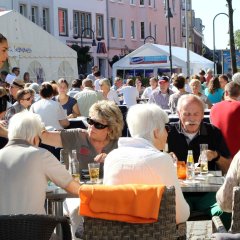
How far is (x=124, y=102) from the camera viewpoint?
24.3m

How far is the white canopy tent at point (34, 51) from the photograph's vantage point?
25203mm

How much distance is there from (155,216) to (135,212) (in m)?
0.13

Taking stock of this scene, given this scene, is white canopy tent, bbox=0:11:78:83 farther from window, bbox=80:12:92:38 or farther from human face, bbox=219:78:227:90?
window, bbox=80:12:92:38

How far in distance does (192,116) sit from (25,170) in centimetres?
281

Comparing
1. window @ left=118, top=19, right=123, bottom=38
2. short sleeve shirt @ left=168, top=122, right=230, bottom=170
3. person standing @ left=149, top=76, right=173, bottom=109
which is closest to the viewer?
short sleeve shirt @ left=168, top=122, right=230, bottom=170

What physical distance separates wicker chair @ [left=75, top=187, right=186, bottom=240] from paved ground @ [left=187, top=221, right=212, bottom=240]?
3.72 m

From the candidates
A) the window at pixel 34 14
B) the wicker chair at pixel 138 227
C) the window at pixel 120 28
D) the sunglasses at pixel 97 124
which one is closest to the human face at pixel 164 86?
the sunglasses at pixel 97 124

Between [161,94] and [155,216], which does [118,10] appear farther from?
[155,216]

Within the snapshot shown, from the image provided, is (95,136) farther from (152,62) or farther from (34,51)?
(152,62)

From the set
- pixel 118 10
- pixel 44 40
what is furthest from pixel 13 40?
pixel 118 10

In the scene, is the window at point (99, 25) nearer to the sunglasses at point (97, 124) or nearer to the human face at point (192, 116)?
the human face at point (192, 116)

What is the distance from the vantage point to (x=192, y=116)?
8.73 m

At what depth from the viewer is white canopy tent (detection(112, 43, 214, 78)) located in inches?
1758

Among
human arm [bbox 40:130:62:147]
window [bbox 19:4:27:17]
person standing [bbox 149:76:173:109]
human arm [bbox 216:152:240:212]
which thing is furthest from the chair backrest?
window [bbox 19:4:27:17]
